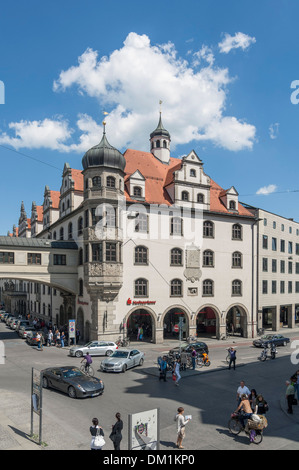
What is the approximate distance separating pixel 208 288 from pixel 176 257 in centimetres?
556

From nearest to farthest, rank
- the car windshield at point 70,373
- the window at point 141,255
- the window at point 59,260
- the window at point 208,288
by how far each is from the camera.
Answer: the car windshield at point 70,373 < the window at point 141,255 < the window at point 59,260 < the window at point 208,288

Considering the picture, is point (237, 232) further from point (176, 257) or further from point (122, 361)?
point (122, 361)

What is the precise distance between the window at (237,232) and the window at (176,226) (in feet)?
25.7

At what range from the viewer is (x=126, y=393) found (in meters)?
20.3

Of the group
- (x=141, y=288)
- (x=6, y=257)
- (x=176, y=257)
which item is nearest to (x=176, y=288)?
(x=176, y=257)

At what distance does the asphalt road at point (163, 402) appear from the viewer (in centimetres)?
1398

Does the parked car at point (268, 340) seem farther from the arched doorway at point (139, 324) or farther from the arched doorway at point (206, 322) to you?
the arched doorway at point (139, 324)

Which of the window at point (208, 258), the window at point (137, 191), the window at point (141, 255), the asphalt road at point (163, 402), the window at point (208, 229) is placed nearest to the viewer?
the asphalt road at point (163, 402)

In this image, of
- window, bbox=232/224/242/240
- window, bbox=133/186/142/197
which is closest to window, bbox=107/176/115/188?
window, bbox=133/186/142/197

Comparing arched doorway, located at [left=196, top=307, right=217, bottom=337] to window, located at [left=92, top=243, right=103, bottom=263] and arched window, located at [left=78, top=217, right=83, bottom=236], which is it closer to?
window, located at [left=92, top=243, right=103, bottom=263]

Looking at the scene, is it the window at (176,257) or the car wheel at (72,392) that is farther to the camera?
the window at (176,257)

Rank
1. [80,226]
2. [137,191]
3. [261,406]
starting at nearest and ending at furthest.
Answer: [261,406], [137,191], [80,226]

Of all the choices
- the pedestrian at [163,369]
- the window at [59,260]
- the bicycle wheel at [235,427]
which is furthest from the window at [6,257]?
the bicycle wheel at [235,427]

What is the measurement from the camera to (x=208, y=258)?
4284 cm
